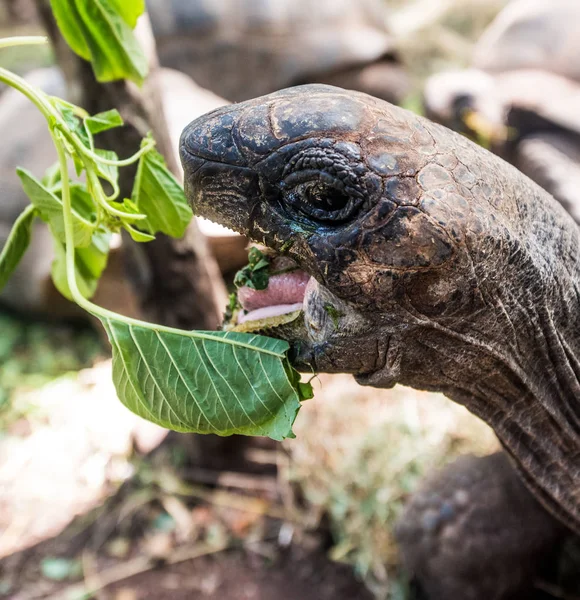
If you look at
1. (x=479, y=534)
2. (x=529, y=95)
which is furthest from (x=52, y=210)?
(x=529, y=95)

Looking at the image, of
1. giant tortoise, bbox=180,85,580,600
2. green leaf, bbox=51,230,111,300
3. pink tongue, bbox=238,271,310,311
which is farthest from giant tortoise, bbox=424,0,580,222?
green leaf, bbox=51,230,111,300

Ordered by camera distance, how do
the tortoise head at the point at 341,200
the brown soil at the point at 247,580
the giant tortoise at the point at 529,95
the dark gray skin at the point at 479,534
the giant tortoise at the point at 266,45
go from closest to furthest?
the tortoise head at the point at 341,200 → the dark gray skin at the point at 479,534 → the brown soil at the point at 247,580 → the giant tortoise at the point at 529,95 → the giant tortoise at the point at 266,45

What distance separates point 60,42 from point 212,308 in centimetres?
109

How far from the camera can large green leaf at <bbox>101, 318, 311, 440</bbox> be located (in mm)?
1016

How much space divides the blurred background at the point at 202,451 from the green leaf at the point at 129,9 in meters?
0.80

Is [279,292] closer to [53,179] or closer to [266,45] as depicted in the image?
[53,179]

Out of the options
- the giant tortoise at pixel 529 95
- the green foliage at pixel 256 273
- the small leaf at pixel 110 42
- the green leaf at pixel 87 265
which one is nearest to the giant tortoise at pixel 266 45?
the giant tortoise at pixel 529 95

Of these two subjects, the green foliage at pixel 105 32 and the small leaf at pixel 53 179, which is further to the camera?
the small leaf at pixel 53 179

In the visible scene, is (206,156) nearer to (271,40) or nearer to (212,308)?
(212,308)

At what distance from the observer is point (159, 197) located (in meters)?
1.35

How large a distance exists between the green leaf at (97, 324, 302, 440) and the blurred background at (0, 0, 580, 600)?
122 cm

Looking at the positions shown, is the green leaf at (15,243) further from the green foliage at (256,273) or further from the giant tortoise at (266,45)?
the giant tortoise at (266,45)

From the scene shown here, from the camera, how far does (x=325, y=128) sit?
966mm

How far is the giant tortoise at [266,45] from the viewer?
5277mm
